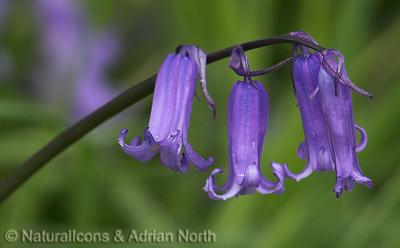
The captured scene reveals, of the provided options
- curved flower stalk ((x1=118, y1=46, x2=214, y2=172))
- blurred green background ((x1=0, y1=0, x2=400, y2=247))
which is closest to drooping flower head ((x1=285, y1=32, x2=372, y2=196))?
curved flower stalk ((x1=118, y1=46, x2=214, y2=172))

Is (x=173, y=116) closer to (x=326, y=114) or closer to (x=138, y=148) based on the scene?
(x=138, y=148)

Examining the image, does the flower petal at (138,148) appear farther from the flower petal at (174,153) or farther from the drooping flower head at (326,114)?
the drooping flower head at (326,114)

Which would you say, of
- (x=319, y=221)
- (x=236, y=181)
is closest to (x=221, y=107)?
(x=319, y=221)

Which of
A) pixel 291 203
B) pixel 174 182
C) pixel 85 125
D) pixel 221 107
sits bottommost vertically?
pixel 85 125

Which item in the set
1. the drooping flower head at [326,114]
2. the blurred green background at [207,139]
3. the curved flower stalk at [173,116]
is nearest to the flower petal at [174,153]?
the curved flower stalk at [173,116]

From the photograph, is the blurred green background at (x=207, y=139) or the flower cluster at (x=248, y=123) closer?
the flower cluster at (x=248, y=123)

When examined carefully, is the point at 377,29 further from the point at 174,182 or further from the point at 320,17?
the point at 174,182

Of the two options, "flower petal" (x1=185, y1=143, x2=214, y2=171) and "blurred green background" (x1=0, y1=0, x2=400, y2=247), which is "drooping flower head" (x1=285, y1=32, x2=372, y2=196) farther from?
"blurred green background" (x1=0, y1=0, x2=400, y2=247)
